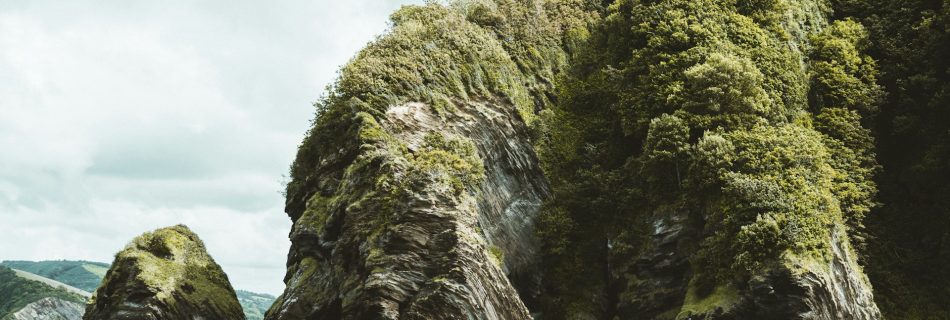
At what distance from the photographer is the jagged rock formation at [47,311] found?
10931 centimetres

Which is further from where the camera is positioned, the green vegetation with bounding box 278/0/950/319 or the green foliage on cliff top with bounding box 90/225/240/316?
the green foliage on cliff top with bounding box 90/225/240/316

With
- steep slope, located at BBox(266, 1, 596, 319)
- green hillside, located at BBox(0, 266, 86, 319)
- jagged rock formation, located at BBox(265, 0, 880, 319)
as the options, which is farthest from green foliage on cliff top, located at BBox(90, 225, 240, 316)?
green hillside, located at BBox(0, 266, 86, 319)

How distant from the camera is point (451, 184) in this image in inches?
1053

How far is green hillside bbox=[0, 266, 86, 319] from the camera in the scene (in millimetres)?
118438

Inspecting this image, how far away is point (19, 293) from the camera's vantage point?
125 metres

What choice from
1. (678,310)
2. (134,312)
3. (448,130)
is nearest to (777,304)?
(678,310)

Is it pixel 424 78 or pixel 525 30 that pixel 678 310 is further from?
pixel 525 30

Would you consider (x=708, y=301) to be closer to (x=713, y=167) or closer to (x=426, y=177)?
(x=713, y=167)

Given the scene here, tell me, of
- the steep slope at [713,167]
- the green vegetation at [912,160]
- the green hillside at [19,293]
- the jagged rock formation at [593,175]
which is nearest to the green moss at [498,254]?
the jagged rock formation at [593,175]

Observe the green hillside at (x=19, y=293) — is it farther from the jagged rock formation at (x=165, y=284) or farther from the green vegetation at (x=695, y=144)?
the green vegetation at (x=695, y=144)

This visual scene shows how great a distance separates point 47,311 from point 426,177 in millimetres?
115434

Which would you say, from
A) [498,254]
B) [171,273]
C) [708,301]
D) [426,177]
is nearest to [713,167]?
[708,301]

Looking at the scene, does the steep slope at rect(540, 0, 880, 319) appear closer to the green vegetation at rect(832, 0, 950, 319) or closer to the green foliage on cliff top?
the green vegetation at rect(832, 0, 950, 319)

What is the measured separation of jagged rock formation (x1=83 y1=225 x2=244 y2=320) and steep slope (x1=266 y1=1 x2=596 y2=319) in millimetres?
4634
